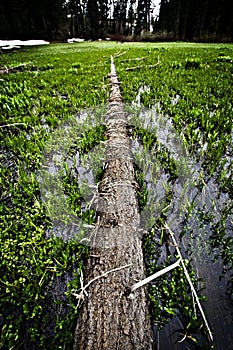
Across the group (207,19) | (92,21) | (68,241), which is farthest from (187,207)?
(92,21)

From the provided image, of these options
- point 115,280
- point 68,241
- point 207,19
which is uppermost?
point 207,19

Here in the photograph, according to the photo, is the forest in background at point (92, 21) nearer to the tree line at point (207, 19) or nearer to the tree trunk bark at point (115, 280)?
the tree line at point (207, 19)

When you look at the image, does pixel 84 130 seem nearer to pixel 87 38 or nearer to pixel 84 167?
pixel 84 167

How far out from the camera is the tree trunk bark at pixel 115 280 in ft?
3.48

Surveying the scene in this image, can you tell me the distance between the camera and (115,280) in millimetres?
1290

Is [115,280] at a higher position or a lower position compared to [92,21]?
lower

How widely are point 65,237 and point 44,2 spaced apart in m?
43.6

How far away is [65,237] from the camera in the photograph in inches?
73.3

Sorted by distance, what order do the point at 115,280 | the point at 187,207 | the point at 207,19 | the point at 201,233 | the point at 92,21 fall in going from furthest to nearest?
1. the point at 92,21
2. the point at 207,19
3. the point at 187,207
4. the point at 201,233
5. the point at 115,280

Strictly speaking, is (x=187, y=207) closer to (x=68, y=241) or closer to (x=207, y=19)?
(x=68, y=241)

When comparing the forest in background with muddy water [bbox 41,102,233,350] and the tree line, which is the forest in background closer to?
the tree line

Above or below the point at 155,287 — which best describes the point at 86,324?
above

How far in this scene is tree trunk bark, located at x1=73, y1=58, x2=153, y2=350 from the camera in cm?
106

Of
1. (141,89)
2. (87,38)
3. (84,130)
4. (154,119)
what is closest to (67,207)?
(84,130)
